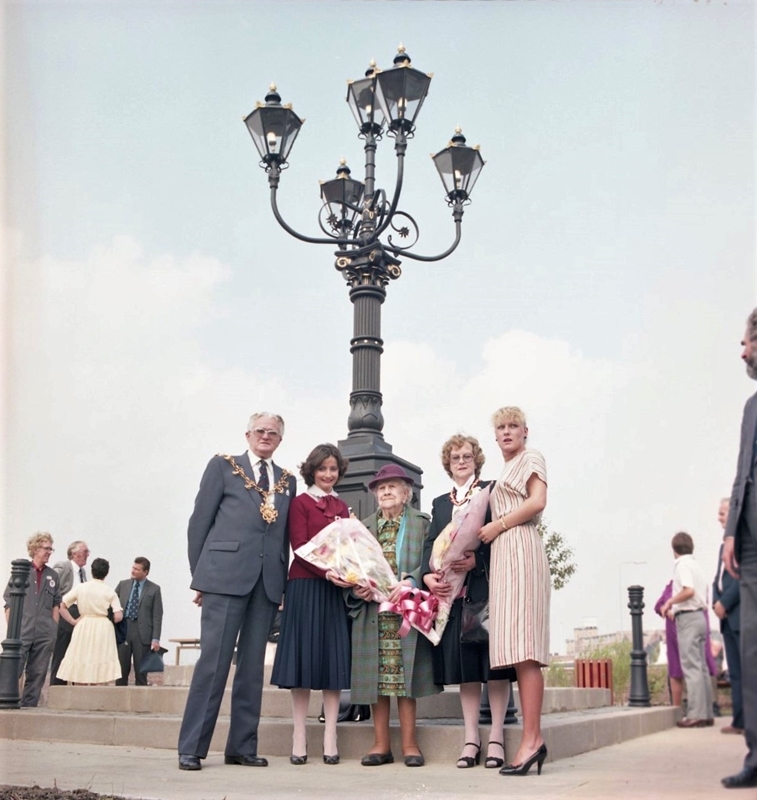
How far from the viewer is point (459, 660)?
12.9 feet

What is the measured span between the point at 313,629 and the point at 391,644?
344 mm

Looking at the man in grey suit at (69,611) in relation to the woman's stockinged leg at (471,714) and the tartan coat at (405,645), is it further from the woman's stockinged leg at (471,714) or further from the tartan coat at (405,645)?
the woman's stockinged leg at (471,714)

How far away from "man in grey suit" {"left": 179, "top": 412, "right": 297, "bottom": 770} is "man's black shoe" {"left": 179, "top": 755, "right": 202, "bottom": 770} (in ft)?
0.08

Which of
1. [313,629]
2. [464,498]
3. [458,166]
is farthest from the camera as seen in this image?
[458,166]

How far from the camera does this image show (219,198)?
4.81 m

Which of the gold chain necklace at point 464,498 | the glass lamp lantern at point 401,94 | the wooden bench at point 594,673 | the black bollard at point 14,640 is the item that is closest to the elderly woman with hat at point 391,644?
the gold chain necklace at point 464,498

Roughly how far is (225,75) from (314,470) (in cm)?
179

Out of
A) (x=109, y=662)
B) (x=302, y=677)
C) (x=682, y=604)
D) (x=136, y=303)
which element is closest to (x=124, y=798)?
(x=302, y=677)

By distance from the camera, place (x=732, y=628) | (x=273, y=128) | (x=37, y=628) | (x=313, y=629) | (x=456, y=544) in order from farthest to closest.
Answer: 1. (x=37, y=628)
2. (x=273, y=128)
3. (x=313, y=629)
4. (x=456, y=544)
5. (x=732, y=628)

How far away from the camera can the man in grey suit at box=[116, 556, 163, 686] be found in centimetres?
746

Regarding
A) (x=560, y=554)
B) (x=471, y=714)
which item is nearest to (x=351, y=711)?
(x=471, y=714)

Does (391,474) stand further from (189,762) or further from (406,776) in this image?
(189,762)

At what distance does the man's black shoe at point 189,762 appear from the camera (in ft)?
12.8

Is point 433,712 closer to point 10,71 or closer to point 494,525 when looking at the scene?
point 494,525
